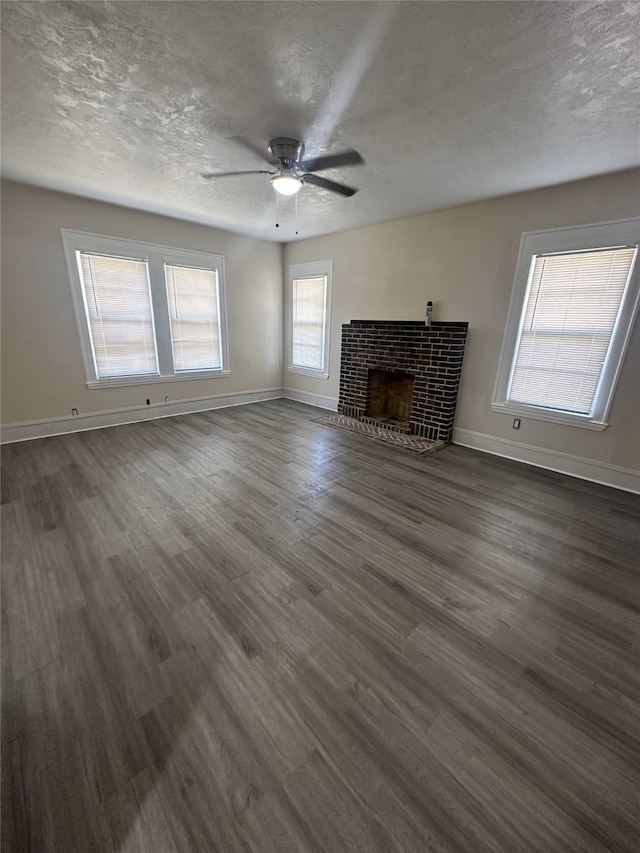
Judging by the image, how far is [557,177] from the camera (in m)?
3.04

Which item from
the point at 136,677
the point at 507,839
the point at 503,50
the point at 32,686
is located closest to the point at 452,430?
the point at 503,50

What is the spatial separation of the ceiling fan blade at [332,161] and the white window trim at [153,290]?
285 centimetres

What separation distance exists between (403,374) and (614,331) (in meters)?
2.39

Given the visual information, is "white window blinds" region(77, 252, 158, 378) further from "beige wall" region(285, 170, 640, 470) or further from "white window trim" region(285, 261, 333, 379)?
"beige wall" region(285, 170, 640, 470)

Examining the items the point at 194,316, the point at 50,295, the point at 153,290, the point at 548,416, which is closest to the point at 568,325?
the point at 548,416

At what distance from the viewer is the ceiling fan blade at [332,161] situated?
2.54 metres

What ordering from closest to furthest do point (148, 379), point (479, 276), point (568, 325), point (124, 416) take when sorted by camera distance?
point (568, 325), point (479, 276), point (124, 416), point (148, 379)

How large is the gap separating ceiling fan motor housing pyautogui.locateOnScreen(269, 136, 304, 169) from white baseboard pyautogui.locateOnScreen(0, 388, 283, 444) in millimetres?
3768

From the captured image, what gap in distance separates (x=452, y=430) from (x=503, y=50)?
3.47 meters

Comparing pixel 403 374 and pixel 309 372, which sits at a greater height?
pixel 403 374

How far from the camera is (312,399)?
6.19m

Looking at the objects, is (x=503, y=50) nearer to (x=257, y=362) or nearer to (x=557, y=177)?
(x=557, y=177)

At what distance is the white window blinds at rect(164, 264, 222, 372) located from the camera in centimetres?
495

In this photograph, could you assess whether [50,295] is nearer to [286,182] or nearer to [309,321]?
[286,182]
